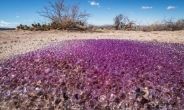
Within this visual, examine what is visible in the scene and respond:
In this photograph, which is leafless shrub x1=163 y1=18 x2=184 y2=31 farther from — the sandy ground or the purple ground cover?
the purple ground cover

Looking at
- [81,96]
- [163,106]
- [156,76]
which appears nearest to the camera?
[163,106]

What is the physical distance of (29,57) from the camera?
6.43 m

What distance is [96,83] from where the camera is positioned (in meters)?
4.65

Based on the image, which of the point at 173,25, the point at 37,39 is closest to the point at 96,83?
the point at 37,39

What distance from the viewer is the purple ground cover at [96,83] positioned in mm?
4160

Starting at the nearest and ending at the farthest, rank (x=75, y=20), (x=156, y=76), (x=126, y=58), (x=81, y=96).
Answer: (x=81, y=96) → (x=156, y=76) → (x=126, y=58) → (x=75, y=20)

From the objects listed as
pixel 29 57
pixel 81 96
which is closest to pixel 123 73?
pixel 81 96

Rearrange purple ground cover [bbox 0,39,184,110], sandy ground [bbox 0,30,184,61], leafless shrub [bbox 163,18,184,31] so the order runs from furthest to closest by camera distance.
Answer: leafless shrub [bbox 163,18,184,31]
sandy ground [bbox 0,30,184,61]
purple ground cover [bbox 0,39,184,110]

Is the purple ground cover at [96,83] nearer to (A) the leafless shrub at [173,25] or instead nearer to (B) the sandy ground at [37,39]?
(B) the sandy ground at [37,39]

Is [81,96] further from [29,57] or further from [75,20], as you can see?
[75,20]

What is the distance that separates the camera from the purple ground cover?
416cm

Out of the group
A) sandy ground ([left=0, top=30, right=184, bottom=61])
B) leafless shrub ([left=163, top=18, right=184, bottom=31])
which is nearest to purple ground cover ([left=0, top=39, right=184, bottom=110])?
sandy ground ([left=0, top=30, right=184, bottom=61])

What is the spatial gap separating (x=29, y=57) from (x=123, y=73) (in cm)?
295

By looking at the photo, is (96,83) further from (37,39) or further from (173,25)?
(173,25)
